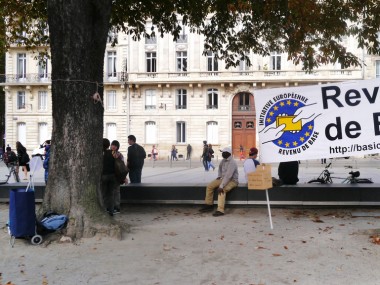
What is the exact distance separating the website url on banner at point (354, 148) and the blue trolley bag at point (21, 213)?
5.09 m

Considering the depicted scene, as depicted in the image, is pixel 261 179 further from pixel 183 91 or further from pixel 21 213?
pixel 183 91

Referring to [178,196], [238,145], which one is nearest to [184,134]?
[238,145]

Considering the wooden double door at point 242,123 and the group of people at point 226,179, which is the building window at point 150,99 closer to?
the wooden double door at point 242,123

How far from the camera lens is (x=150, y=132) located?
42250mm

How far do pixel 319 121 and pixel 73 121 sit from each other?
4245 mm

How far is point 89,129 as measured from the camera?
7.47m

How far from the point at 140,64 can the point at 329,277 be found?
3843 cm

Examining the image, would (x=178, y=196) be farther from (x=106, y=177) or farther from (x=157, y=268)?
(x=157, y=268)

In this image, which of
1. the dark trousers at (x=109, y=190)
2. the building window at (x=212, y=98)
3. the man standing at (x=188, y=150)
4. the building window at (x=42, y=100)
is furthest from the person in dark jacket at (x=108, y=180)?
the building window at (x=42, y=100)

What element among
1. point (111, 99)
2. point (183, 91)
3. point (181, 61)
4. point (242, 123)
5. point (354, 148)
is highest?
point (181, 61)

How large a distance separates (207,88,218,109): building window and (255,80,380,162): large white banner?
3337cm

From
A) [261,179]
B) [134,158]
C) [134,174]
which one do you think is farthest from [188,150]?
[261,179]

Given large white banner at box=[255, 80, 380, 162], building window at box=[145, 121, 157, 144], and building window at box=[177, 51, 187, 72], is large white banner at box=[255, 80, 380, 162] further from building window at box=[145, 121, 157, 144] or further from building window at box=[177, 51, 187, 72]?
building window at box=[145, 121, 157, 144]

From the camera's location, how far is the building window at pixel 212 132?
4138cm
